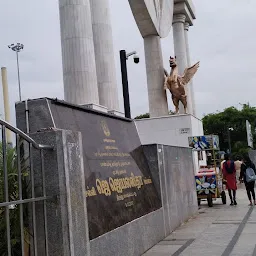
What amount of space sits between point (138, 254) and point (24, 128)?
3001 mm

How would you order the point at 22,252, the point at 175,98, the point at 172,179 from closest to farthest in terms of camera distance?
the point at 22,252, the point at 172,179, the point at 175,98

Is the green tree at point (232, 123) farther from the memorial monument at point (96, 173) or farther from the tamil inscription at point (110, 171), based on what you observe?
the tamil inscription at point (110, 171)

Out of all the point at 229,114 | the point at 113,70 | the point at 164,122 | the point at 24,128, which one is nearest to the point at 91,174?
the point at 24,128

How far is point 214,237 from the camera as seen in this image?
27.7ft

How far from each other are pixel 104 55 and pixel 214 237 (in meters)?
12.9

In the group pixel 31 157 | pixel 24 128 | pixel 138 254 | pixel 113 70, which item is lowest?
pixel 138 254

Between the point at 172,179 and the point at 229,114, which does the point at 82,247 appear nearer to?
the point at 172,179

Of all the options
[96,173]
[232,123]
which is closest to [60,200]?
[96,173]

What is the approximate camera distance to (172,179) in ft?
33.6

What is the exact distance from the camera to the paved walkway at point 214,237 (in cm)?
716

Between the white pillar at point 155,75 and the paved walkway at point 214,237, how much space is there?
543 inches

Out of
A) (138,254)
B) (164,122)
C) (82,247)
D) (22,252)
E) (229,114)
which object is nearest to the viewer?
(22,252)

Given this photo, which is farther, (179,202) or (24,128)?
(179,202)

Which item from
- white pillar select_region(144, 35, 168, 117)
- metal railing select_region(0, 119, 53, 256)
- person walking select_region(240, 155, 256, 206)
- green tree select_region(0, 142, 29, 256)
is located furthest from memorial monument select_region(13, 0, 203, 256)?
white pillar select_region(144, 35, 168, 117)
